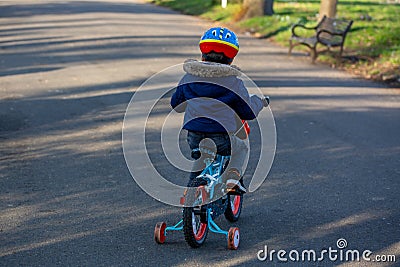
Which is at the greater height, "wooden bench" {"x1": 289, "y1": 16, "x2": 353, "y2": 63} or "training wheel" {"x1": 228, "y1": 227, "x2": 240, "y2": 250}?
"training wheel" {"x1": 228, "y1": 227, "x2": 240, "y2": 250}

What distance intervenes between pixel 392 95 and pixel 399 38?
5.93 meters

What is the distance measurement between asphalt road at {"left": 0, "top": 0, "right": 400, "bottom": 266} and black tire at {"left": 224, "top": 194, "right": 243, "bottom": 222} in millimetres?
101

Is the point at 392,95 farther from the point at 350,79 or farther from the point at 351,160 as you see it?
the point at 351,160

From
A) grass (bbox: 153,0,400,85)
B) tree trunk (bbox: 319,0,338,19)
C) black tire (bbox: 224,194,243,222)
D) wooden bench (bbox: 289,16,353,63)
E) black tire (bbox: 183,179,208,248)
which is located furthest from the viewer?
tree trunk (bbox: 319,0,338,19)

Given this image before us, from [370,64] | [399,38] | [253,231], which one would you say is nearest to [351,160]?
[253,231]

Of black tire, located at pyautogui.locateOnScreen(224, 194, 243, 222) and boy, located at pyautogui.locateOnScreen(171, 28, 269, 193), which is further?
black tire, located at pyautogui.locateOnScreen(224, 194, 243, 222)

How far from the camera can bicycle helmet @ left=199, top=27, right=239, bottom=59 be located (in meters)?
5.75

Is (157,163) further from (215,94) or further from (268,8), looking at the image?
(268,8)

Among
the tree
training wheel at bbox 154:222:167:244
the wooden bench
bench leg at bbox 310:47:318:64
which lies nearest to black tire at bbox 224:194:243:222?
training wheel at bbox 154:222:167:244

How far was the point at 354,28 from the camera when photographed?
21.8 metres

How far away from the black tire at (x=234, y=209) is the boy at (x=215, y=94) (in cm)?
76

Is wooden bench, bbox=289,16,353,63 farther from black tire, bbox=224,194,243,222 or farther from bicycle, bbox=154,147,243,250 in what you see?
bicycle, bbox=154,147,243,250

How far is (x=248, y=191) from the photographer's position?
7.72 metres

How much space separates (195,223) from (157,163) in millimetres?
3039
